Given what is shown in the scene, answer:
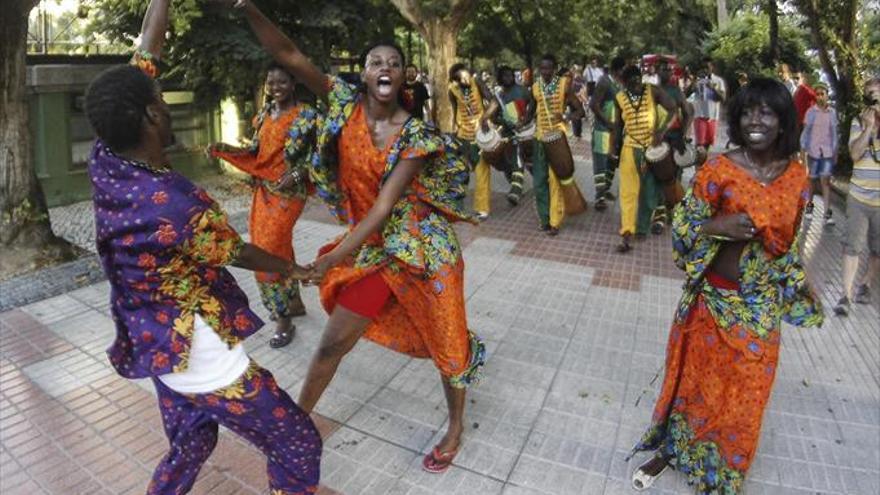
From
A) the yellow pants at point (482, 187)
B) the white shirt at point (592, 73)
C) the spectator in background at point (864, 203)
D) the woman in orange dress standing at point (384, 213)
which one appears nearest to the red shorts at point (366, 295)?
the woman in orange dress standing at point (384, 213)

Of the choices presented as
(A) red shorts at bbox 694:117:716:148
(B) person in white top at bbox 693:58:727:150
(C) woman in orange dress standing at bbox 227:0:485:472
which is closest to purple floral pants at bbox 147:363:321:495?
(C) woman in orange dress standing at bbox 227:0:485:472

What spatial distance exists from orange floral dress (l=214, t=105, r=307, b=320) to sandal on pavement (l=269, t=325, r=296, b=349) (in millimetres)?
242

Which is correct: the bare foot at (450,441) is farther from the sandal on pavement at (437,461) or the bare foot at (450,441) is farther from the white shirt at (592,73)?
the white shirt at (592,73)

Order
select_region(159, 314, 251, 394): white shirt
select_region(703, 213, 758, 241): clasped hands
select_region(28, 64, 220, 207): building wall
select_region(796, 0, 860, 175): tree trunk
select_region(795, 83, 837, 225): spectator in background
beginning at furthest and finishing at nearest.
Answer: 1. select_region(796, 0, 860, 175): tree trunk
2. select_region(28, 64, 220, 207): building wall
3. select_region(795, 83, 837, 225): spectator in background
4. select_region(703, 213, 758, 241): clasped hands
5. select_region(159, 314, 251, 394): white shirt

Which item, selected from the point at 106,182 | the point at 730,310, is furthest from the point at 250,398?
the point at 730,310

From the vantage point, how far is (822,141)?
25.9 ft

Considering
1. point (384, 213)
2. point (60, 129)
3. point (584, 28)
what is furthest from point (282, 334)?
point (584, 28)

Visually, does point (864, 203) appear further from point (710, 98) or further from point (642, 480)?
point (710, 98)

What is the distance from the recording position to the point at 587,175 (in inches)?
428

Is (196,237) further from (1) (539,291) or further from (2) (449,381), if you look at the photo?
(1) (539,291)

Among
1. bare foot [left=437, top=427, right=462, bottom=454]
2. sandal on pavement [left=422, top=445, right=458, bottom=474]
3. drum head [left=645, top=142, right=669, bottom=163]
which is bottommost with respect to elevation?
sandal on pavement [left=422, top=445, right=458, bottom=474]

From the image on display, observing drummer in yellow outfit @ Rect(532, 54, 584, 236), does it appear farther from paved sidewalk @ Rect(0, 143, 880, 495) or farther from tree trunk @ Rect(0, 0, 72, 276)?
tree trunk @ Rect(0, 0, 72, 276)

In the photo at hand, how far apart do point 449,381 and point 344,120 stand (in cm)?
134

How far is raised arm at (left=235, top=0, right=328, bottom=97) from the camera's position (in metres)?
2.77
